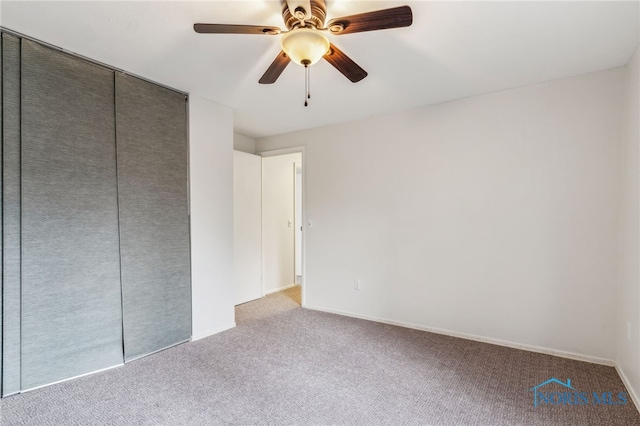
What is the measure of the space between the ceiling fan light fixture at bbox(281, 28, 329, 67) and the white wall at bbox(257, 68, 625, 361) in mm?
1978

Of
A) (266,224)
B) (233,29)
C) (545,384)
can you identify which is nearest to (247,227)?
(266,224)

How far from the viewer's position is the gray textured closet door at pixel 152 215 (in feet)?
8.48

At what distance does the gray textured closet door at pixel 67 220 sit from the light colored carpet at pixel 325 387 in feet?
0.88

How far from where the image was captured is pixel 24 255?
6.80 ft

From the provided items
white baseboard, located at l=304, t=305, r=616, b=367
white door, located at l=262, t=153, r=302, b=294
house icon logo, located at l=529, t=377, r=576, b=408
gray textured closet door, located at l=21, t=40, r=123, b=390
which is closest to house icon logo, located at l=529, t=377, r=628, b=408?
house icon logo, located at l=529, t=377, r=576, b=408

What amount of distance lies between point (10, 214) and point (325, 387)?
240 centimetres

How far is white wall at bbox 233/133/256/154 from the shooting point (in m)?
4.46

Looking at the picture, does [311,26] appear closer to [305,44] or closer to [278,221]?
[305,44]

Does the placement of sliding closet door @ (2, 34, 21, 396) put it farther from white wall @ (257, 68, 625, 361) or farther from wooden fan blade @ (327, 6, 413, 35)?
white wall @ (257, 68, 625, 361)

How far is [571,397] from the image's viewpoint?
2.07 meters

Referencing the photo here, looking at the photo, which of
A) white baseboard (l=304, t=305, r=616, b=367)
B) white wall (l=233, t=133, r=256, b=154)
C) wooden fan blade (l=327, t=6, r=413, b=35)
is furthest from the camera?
white wall (l=233, t=133, r=256, b=154)

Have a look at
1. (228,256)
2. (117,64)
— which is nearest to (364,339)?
(228,256)

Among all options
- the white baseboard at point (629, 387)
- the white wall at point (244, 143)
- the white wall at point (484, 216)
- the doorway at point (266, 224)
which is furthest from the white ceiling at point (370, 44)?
the white baseboard at point (629, 387)

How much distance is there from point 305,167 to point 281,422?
2975mm
